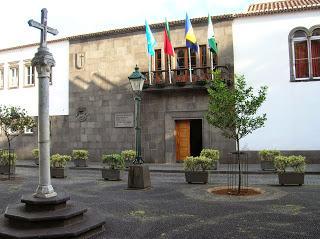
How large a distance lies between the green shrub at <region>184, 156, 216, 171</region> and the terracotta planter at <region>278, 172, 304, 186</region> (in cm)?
246

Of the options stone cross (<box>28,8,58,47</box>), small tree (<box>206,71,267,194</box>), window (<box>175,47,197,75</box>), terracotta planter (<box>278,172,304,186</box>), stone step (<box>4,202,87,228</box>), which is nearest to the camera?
stone step (<box>4,202,87,228</box>)

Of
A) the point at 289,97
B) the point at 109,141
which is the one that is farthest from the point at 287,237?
the point at 109,141

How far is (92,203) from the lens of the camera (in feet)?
31.2

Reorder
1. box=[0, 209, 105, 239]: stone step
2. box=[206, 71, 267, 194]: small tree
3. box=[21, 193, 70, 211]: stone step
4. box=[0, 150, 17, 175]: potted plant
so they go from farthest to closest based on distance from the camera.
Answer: box=[0, 150, 17, 175]: potted plant, box=[206, 71, 267, 194]: small tree, box=[21, 193, 70, 211]: stone step, box=[0, 209, 105, 239]: stone step

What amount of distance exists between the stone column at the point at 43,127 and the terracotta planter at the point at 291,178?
7923 millimetres

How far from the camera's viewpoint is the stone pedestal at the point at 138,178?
11773 mm

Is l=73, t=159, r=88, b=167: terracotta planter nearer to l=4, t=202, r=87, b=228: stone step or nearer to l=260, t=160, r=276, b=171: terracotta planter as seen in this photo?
l=260, t=160, r=276, b=171: terracotta planter

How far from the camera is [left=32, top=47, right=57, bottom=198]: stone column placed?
711 centimetres

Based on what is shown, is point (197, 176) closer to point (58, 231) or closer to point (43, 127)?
point (43, 127)

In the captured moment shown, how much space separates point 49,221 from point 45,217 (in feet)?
0.35

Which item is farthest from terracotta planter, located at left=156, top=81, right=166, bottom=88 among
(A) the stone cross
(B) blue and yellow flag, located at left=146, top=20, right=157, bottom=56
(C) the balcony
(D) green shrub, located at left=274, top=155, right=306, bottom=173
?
(A) the stone cross

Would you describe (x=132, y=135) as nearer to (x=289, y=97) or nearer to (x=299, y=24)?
(x=289, y=97)

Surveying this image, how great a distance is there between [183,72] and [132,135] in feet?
15.6

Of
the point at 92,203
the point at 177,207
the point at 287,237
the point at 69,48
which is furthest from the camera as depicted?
the point at 69,48
